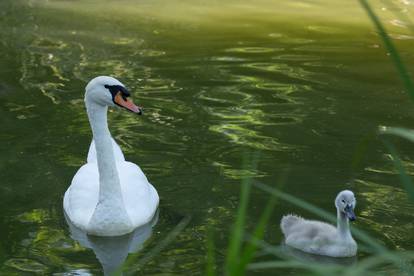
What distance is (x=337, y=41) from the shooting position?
44.6ft

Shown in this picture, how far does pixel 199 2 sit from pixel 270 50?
377 cm

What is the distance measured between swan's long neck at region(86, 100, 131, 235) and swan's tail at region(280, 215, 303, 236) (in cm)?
113

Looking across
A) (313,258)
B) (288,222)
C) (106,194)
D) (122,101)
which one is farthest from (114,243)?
(313,258)

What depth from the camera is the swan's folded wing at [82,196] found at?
7.11 meters

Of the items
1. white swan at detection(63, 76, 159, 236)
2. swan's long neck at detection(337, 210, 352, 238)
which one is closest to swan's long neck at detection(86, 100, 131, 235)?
white swan at detection(63, 76, 159, 236)

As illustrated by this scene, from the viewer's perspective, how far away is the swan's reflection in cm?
649

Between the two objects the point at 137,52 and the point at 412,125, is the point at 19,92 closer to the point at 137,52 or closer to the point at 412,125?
the point at 137,52

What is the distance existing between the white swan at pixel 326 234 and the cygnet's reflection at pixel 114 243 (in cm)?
105

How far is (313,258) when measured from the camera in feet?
21.7

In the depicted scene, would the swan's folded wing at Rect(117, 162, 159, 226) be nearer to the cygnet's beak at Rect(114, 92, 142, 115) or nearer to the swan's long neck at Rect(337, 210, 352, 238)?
the cygnet's beak at Rect(114, 92, 142, 115)

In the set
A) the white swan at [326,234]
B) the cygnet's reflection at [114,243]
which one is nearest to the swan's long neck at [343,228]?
the white swan at [326,234]

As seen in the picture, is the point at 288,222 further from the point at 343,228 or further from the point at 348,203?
the point at 348,203

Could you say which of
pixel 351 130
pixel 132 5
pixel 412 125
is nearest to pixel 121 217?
pixel 351 130

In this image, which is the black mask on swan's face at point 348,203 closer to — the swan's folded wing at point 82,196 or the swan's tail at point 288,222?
the swan's tail at point 288,222
